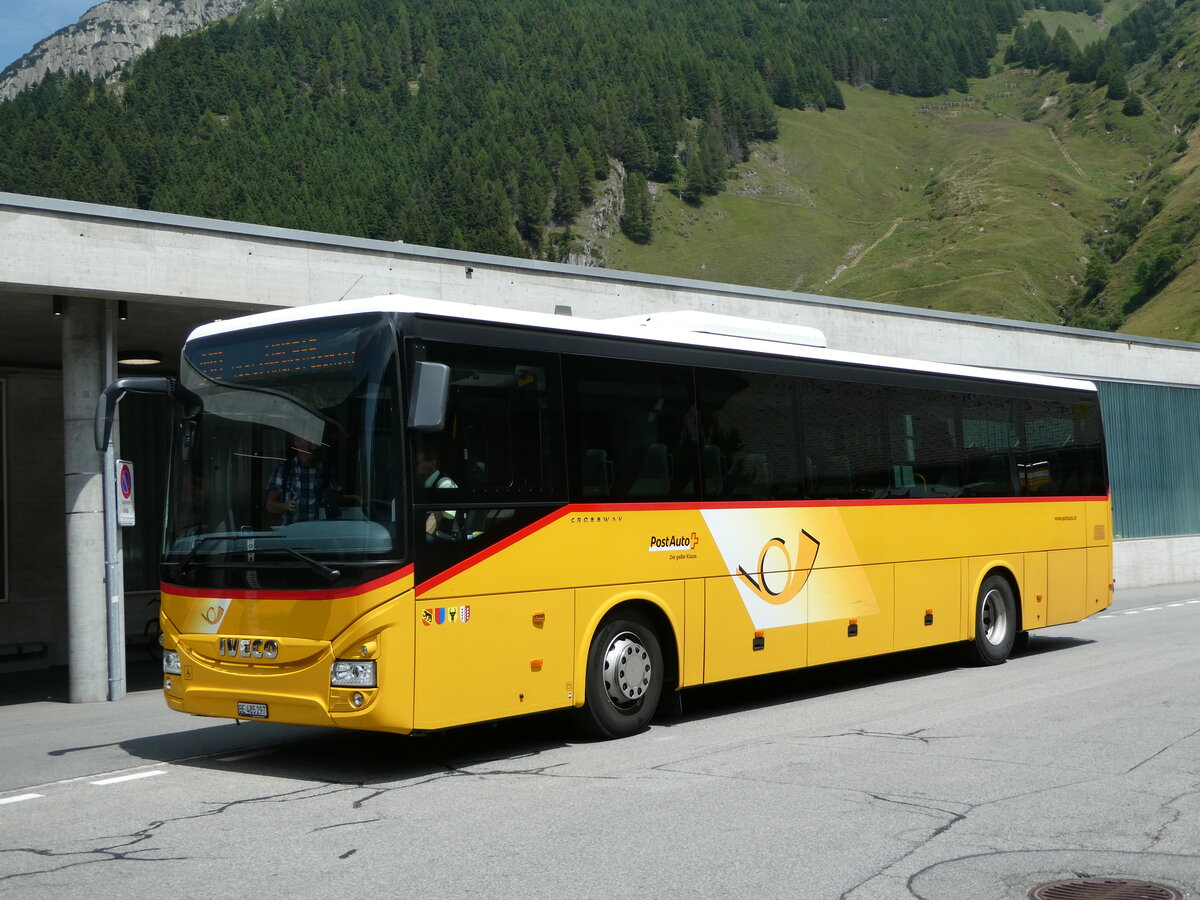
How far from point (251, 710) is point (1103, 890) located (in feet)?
17.4

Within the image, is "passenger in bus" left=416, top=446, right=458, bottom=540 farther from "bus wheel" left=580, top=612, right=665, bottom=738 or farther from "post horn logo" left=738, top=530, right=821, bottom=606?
"post horn logo" left=738, top=530, right=821, bottom=606

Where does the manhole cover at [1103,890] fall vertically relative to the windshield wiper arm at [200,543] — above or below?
below

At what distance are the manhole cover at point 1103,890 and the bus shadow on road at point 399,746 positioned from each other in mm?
3786

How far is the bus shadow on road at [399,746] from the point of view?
28.9ft

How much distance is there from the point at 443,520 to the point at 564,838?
2.50 meters

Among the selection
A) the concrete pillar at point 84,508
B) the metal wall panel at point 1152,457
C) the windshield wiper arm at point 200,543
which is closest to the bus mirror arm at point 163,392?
the windshield wiper arm at point 200,543

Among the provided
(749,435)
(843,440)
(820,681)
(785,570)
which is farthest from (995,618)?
(749,435)

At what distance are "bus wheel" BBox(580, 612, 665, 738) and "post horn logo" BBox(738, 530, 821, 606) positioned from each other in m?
1.26

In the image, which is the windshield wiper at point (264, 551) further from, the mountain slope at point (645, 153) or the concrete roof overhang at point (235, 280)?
the mountain slope at point (645, 153)

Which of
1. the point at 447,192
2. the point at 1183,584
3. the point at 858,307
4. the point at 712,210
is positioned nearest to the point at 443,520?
the point at 858,307

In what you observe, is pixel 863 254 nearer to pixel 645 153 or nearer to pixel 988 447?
pixel 645 153

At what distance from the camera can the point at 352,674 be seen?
8.11m

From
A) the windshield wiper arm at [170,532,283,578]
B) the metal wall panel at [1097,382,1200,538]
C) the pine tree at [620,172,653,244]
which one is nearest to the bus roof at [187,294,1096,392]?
the windshield wiper arm at [170,532,283,578]

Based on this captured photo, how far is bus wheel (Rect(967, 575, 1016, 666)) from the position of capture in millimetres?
14258
